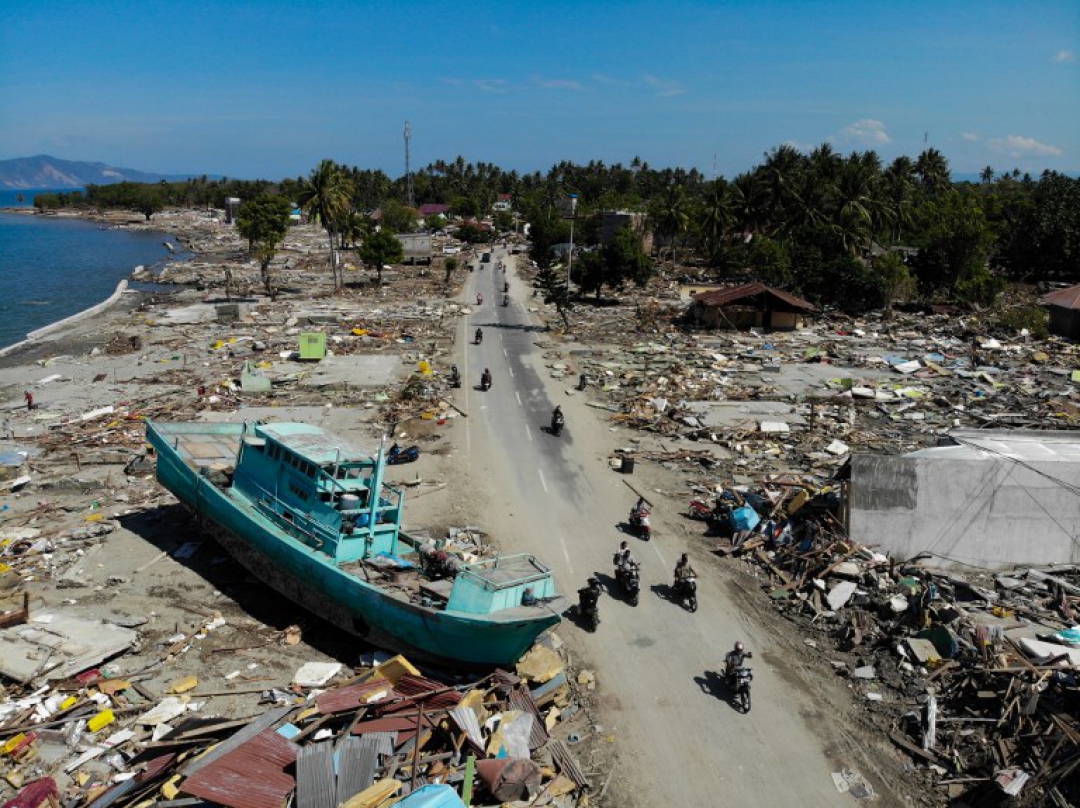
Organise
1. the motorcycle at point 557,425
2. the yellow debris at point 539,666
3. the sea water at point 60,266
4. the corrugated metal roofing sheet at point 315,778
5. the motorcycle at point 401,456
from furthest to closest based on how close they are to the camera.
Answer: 1. the sea water at point 60,266
2. the motorcycle at point 557,425
3. the motorcycle at point 401,456
4. the yellow debris at point 539,666
5. the corrugated metal roofing sheet at point 315,778

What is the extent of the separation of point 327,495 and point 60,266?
3144 inches

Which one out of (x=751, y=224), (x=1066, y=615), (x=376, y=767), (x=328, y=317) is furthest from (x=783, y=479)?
(x=751, y=224)

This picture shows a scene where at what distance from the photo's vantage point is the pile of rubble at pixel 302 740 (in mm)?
8898

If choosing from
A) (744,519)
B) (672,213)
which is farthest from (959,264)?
(744,519)

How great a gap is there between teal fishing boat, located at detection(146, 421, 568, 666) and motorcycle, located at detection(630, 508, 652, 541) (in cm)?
467

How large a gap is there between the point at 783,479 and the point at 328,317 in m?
29.1

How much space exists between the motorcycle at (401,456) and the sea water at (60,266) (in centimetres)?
3208

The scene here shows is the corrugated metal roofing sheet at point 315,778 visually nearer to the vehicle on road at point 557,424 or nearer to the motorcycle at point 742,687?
the motorcycle at point 742,687

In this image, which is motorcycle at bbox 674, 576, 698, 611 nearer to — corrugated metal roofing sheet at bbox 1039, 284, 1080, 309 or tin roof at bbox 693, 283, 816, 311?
tin roof at bbox 693, 283, 816, 311

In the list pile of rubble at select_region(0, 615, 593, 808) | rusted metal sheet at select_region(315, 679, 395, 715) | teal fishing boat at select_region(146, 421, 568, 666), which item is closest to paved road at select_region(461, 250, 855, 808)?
pile of rubble at select_region(0, 615, 593, 808)

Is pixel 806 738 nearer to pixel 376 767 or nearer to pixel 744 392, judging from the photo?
pixel 376 767

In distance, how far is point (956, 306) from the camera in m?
47.6

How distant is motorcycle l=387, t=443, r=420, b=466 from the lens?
829 inches

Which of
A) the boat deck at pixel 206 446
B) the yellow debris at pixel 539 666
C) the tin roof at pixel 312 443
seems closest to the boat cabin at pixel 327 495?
the tin roof at pixel 312 443
